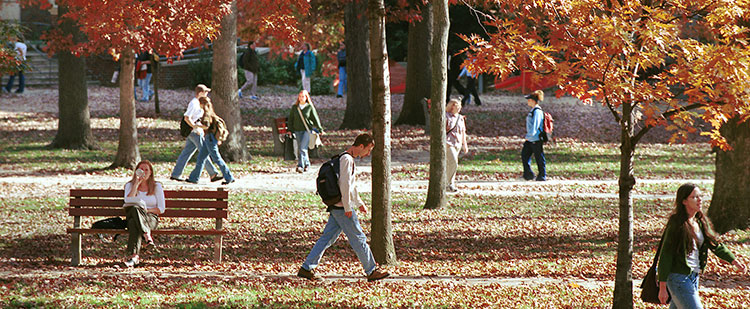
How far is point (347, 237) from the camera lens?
8.70m

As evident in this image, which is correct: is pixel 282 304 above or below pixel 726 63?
below

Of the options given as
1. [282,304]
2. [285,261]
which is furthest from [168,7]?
[282,304]

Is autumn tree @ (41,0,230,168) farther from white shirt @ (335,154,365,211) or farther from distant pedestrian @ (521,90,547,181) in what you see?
white shirt @ (335,154,365,211)

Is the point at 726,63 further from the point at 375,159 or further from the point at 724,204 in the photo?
the point at 724,204

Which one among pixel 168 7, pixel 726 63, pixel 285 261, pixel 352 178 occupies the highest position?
pixel 168 7

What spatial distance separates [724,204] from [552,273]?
341cm

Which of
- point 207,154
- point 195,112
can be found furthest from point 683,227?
point 207,154

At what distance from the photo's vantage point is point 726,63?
7.46 m

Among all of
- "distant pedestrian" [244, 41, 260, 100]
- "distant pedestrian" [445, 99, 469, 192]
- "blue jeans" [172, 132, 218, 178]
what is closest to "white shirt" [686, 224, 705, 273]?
"distant pedestrian" [445, 99, 469, 192]

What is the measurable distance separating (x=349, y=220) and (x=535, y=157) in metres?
9.24

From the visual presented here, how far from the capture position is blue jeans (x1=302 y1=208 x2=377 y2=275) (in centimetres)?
868

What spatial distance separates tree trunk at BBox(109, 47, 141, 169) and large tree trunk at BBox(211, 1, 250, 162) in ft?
5.62

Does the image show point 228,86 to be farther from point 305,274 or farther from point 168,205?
point 305,274

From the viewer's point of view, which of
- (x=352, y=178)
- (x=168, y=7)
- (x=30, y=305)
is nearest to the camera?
(x=30, y=305)
